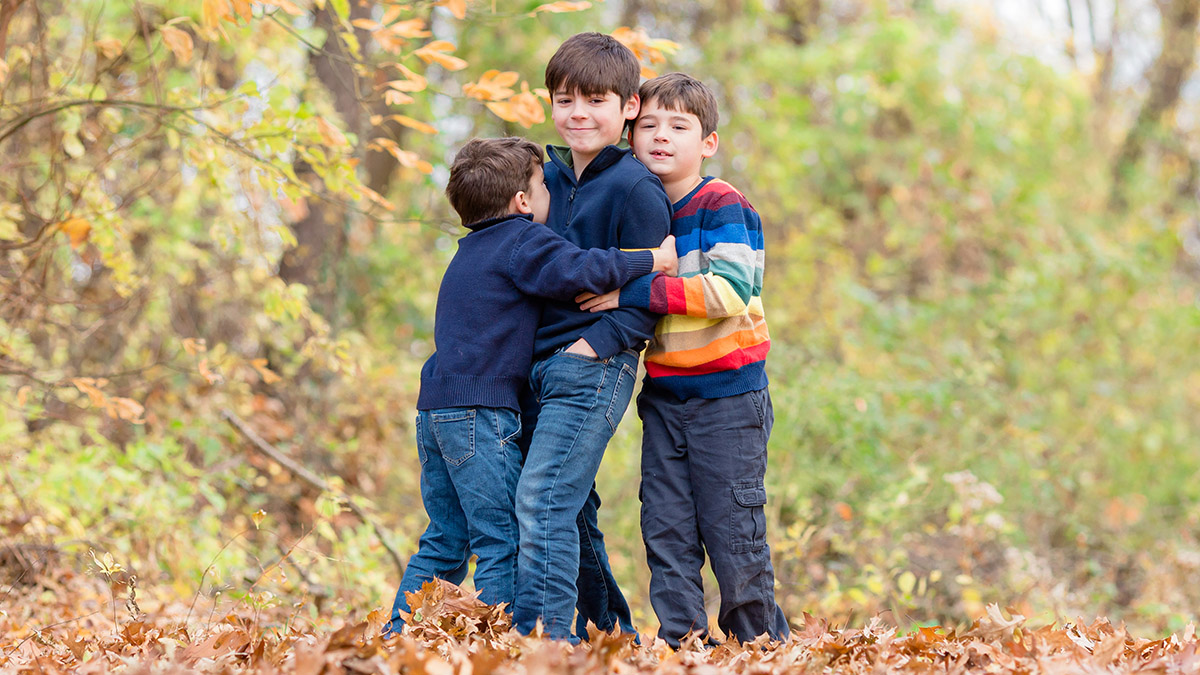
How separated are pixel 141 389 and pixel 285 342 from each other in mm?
948

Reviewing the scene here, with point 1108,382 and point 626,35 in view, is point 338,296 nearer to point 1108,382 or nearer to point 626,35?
point 626,35

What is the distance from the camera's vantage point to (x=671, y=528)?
3.21 m

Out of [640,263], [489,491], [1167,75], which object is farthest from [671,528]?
[1167,75]

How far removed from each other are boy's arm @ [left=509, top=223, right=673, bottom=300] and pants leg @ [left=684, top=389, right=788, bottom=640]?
0.51m

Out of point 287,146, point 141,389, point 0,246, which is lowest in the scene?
point 141,389

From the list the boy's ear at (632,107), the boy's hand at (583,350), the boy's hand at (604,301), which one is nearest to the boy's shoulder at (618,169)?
the boy's ear at (632,107)

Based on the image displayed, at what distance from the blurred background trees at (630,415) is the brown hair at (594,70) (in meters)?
0.54

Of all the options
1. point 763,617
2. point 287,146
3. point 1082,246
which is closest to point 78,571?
point 287,146

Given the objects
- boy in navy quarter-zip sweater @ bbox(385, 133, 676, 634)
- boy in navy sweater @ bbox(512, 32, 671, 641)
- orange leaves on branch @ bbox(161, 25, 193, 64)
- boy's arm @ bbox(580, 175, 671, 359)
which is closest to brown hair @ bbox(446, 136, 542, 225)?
boy in navy quarter-zip sweater @ bbox(385, 133, 676, 634)

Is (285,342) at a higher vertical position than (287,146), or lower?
lower

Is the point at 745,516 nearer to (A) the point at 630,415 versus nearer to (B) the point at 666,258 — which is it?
(B) the point at 666,258

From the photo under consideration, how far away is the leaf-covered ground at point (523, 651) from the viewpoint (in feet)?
8.14

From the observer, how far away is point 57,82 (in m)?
4.22

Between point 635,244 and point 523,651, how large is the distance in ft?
3.98
